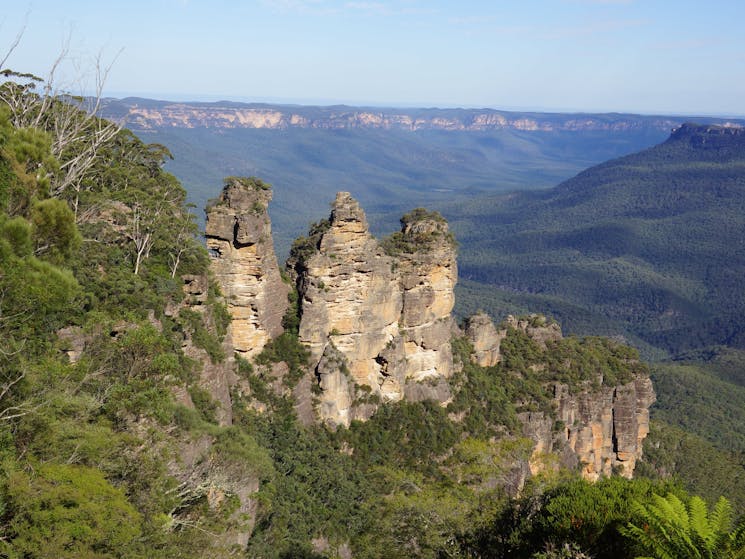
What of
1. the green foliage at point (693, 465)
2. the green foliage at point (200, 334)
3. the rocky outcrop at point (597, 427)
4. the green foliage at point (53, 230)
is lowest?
the green foliage at point (693, 465)

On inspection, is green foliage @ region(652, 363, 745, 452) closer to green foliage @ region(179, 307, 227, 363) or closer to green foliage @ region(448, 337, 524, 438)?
green foliage @ region(448, 337, 524, 438)

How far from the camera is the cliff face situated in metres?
42.0

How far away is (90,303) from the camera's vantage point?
790 inches

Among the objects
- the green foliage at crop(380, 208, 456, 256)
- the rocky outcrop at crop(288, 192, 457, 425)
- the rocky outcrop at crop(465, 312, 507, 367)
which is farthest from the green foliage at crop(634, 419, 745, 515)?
the green foliage at crop(380, 208, 456, 256)

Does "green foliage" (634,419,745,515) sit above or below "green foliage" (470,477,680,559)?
below

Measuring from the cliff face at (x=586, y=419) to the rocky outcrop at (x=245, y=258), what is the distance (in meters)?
16.1

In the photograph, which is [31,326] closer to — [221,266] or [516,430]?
[221,266]

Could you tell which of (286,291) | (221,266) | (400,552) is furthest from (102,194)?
(400,552)

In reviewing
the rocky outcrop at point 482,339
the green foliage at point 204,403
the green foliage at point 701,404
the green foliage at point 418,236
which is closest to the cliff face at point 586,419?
the rocky outcrop at point 482,339

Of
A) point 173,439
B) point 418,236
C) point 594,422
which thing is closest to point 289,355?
point 418,236

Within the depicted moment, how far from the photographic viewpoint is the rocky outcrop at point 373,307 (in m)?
33.2

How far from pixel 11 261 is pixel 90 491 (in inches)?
191

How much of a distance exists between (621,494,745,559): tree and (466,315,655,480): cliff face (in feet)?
90.9

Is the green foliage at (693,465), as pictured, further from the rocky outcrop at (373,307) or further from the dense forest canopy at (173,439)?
the rocky outcrop at (373,307)
